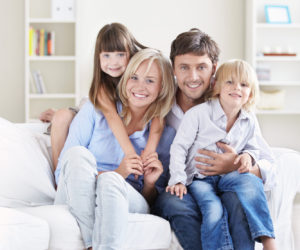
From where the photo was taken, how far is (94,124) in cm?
180

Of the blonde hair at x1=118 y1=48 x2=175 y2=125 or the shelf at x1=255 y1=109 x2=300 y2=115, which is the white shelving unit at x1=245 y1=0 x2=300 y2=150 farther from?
the blonde hair at x1=118 y1=48 x2=175 y2=125

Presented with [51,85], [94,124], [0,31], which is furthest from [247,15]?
[94,124]

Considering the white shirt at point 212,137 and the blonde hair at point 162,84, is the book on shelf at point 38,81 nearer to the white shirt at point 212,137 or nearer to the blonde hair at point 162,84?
the blonde hair at point 162,84

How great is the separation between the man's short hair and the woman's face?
127 mm

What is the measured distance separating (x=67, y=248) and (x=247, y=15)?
11.4 ft

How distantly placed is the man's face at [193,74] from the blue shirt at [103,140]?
18 cm

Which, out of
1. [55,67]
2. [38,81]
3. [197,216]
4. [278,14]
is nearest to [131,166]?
[197,216]

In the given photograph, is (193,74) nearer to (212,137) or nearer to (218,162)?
(212,137)

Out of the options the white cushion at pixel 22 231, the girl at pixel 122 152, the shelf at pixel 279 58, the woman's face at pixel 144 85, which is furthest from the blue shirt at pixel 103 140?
the shelf at pixel 279 58

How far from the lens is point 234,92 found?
1.62 m

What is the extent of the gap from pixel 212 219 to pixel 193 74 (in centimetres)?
61

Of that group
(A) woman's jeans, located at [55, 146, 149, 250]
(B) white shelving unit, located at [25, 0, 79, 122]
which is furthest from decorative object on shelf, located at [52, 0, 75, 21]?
(A) woman's jeans, located at [55, 146, 149, 250]

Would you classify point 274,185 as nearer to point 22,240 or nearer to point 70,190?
point 70,190

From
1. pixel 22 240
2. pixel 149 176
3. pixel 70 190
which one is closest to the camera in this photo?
pixel 22 240
